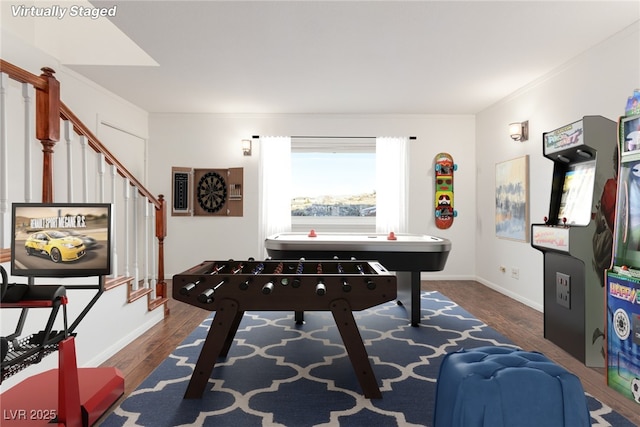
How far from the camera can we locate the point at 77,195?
413cm

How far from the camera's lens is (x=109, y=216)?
1875 mm

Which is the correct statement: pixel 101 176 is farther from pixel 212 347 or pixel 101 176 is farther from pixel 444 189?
pixel 444 189

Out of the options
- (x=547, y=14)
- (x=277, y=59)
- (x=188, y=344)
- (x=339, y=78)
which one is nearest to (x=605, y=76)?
(x=547, y=14)

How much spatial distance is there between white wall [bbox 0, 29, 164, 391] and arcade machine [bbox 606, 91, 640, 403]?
334cm

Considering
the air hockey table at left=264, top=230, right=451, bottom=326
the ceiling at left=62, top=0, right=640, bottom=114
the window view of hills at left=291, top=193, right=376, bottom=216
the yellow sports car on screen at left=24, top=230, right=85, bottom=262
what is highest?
the ceiling at left=62, top=0, right=640, bottom=114

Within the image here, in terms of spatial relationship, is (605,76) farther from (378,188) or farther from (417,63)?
(378,188)

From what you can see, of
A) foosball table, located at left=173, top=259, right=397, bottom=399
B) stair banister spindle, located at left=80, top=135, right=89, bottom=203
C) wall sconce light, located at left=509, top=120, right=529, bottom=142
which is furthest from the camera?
wall sconce light, located at left=509, top=120, right=529, bottom=142

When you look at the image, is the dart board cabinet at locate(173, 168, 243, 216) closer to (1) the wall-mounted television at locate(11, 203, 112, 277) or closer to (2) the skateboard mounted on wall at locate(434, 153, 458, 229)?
(2) the skateboard mounted on wall at locate(434, 153, 458, 229)

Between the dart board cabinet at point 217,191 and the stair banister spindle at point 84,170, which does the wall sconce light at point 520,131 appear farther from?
the stair banister spindle at point 84,170

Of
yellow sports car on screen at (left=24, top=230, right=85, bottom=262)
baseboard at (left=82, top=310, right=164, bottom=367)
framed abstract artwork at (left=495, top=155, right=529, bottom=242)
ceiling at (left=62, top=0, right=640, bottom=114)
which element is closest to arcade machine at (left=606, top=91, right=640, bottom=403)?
ceiling at (left=62, top=0, right=640, bottom=114)

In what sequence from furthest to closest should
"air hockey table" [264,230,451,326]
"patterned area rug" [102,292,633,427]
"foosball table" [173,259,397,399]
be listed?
"air hockey table" [264,230,451,326] < "foosball table" [173,259,397,399] < "patterned area rug" [102,292,633,427]

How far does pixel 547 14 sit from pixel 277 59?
223cm

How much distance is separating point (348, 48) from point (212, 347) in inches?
105

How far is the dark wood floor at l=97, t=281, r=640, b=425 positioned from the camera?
234 centimetres
